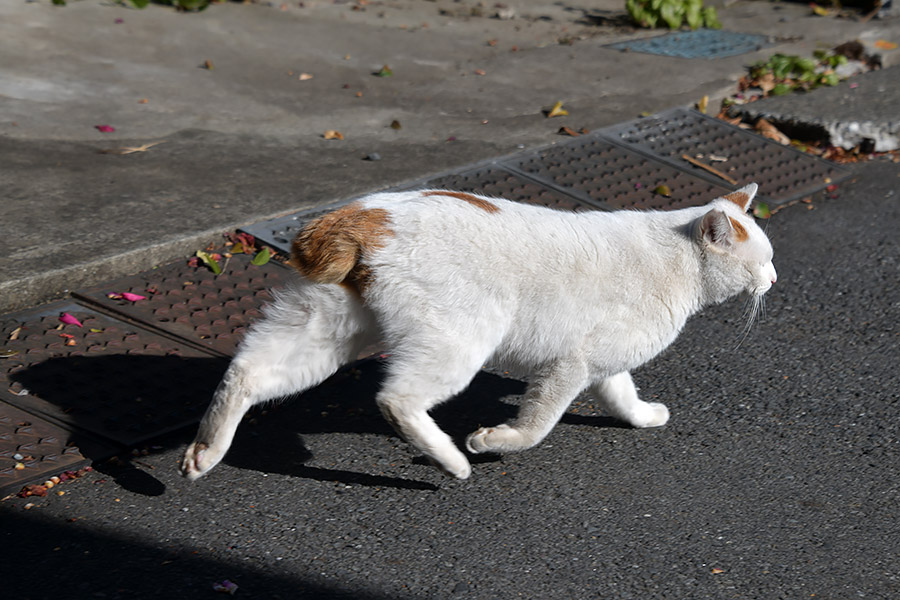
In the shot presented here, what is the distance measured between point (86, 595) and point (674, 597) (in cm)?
160

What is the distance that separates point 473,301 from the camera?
116 inches

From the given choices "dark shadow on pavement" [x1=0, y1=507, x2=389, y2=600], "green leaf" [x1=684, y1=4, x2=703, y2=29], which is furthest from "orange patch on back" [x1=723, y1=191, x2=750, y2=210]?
"green leaf" [x1=684, y1=4, x2=703, y2=29]

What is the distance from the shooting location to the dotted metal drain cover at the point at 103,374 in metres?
3.35

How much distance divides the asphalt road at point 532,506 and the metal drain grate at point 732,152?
2074 millimetres

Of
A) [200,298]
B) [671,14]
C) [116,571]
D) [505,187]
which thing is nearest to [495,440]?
[116,571]

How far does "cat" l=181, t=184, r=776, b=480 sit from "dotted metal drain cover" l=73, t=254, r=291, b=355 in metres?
0.87

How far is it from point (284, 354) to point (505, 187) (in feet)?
8.47

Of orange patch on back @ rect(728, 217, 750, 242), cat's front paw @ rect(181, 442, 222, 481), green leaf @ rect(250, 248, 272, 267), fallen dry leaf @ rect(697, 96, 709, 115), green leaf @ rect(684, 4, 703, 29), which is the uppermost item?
green leaf @ rect(684, 4, 703, 29)

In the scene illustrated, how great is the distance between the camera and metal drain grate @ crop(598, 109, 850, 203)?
5.95m

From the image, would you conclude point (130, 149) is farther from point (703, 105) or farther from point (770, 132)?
point (770, 132)

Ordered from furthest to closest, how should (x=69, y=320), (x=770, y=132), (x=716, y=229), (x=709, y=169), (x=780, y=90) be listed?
(x=780, y=90)
(x=770, y=132)
(x=709, y=169)
(x=69, y=320)
(x=716, y=229)

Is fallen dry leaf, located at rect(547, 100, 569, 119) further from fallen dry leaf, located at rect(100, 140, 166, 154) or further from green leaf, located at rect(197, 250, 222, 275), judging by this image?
green leaf, located at rect(197, 250, 222, 275)

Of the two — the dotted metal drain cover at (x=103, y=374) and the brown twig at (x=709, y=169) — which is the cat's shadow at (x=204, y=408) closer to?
the dotted metal drain cover at (x=103, y=374)

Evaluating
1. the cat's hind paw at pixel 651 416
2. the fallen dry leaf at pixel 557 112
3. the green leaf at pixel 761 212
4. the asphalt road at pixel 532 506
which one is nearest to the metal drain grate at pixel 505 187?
the green leaf at pixel 761 212
